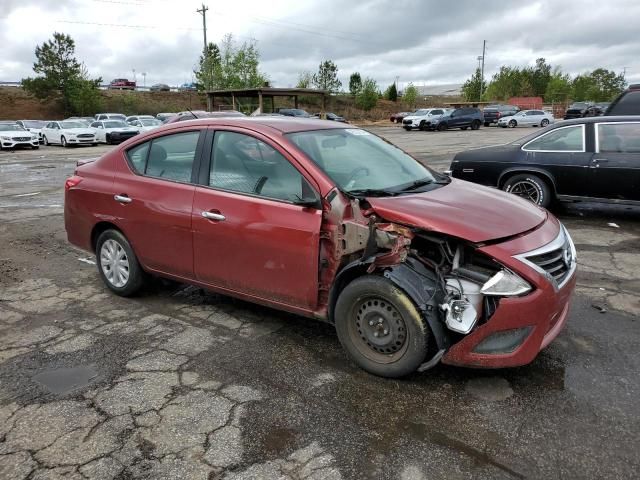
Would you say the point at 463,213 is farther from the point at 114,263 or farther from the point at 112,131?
the point at 112,131

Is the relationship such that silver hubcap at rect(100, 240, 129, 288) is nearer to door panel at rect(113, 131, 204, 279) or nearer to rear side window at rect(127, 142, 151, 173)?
door panel at rect(113, 131, 204, 279)

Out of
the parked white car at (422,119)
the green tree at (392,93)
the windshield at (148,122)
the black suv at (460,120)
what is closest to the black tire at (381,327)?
the windshield at (148,122)

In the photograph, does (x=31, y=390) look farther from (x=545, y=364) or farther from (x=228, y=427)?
(x=545, y=364)

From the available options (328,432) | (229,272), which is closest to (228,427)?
(328,432)

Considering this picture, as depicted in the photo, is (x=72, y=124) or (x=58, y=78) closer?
(x=72, y=124)

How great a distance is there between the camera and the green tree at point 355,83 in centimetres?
7293

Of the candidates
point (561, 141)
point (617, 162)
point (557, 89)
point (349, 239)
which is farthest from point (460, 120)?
point (557, 89)

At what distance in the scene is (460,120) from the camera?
3816 cm

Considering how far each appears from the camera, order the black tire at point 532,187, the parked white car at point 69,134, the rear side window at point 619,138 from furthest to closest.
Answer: the parked white car at point 69,134, the black tire at point 532,187, the rear side window at point 619,138

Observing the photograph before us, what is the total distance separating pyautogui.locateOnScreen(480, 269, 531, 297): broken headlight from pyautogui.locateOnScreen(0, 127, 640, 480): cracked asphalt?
26.0 inches

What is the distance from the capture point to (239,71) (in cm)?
6053

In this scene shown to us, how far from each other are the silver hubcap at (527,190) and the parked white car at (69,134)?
87.3 ft

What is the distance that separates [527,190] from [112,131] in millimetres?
26882

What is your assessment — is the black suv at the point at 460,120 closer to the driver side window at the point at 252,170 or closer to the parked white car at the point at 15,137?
the parked white car at the point at 15,137
